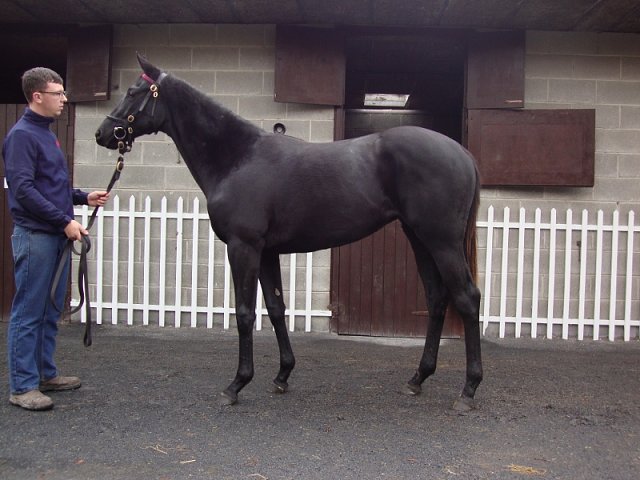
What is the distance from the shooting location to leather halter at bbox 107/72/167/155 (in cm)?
350

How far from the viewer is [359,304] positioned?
614cm

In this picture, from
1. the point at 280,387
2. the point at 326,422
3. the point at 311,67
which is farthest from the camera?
the point at 311,67

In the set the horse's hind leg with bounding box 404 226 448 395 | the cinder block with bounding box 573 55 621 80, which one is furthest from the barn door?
the cinder block with bounding box 573 55 621 80

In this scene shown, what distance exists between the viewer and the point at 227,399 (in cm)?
341

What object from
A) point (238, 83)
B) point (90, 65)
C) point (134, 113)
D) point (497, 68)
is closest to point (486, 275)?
point (497, 68)

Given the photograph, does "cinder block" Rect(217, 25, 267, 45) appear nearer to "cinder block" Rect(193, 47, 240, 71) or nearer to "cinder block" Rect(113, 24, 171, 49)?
"cinder block" Rect(193, 47, 240, 71)

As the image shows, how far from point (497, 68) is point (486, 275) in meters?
2.30

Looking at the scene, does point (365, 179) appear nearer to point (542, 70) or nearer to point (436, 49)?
point (542, 70)

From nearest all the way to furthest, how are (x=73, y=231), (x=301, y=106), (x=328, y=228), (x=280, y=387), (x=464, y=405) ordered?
(x=73, y=231), (x=464, y=405), (x=328, y=228), (x=280, y=387), (x=301, y=106)

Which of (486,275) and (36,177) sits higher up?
(36,177)

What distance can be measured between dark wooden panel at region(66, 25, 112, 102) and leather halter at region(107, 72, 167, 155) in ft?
9.81

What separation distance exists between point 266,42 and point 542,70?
315 centimetres

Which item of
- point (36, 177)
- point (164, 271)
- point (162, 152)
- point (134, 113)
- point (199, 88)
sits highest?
point (199, 88)

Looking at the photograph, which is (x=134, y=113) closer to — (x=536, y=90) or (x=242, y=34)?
(x=242, y=34)
